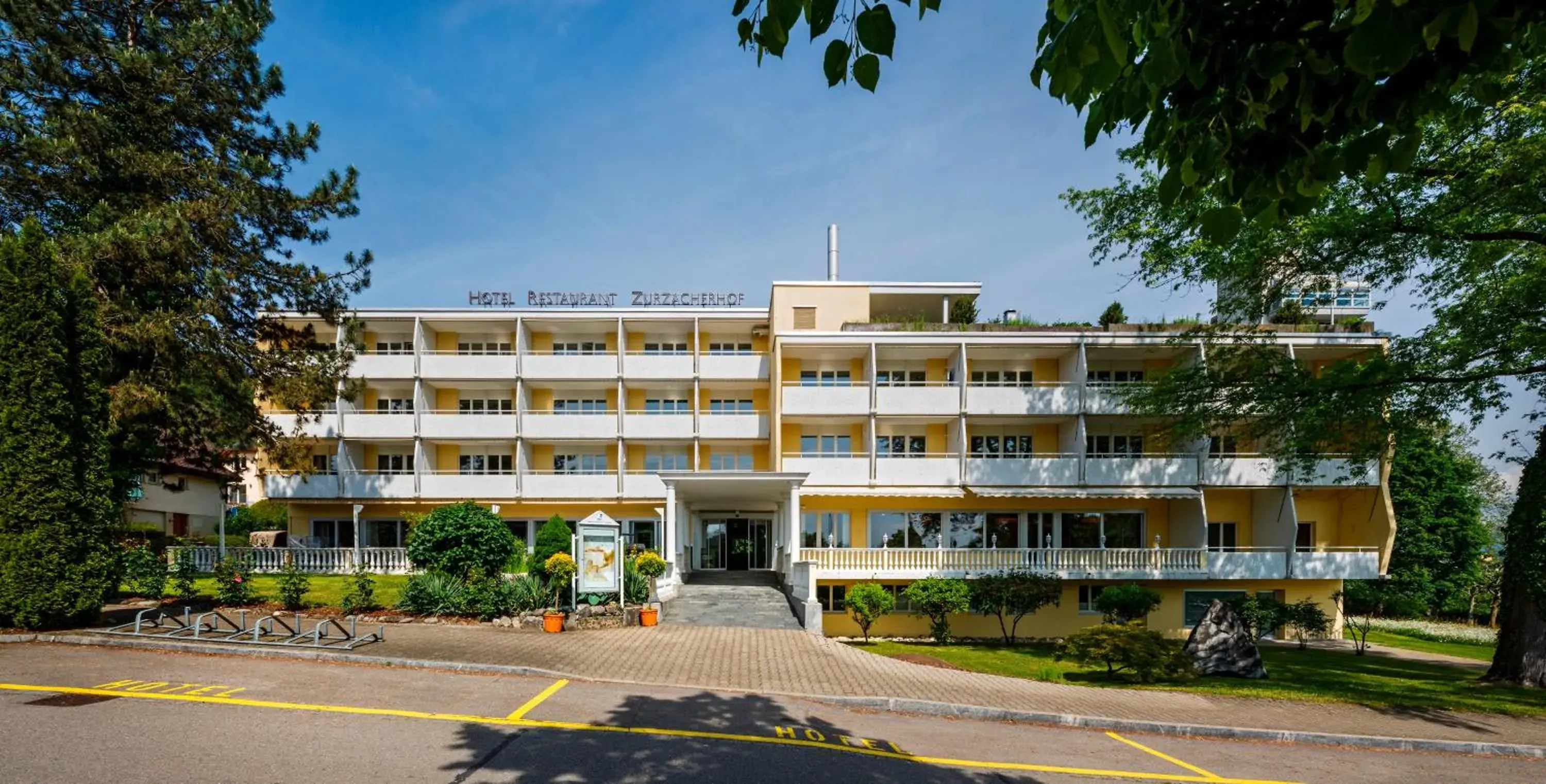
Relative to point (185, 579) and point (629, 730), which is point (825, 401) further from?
point (185, 579)

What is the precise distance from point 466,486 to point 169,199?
16.0 meters

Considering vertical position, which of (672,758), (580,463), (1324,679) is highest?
(580,463)

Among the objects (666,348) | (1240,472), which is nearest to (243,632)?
(666,348)

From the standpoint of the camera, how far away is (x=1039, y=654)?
1956 centimetres

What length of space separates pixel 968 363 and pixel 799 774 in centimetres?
2374

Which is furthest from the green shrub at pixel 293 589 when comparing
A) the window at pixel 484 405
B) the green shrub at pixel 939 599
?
the green shrub at pixel 939 599

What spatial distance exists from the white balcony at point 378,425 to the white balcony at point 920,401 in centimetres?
2065

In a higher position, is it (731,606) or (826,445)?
(826,445)

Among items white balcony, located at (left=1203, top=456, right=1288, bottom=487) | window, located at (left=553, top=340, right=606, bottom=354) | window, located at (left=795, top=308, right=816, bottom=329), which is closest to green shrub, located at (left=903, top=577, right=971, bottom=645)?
white balcony, located at (left=1203, top=456, right=1288, bottom=487)

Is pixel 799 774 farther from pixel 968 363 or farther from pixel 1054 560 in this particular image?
pixel 968 363

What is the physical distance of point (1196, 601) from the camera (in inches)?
990

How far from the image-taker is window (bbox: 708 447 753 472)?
31.2 m

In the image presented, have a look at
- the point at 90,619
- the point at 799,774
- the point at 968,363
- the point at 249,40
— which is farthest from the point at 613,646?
the point at 968,363

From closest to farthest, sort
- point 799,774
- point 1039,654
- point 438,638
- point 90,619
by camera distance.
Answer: point 799,774 < point 90,619 < point 438,638 < point 1039,654
